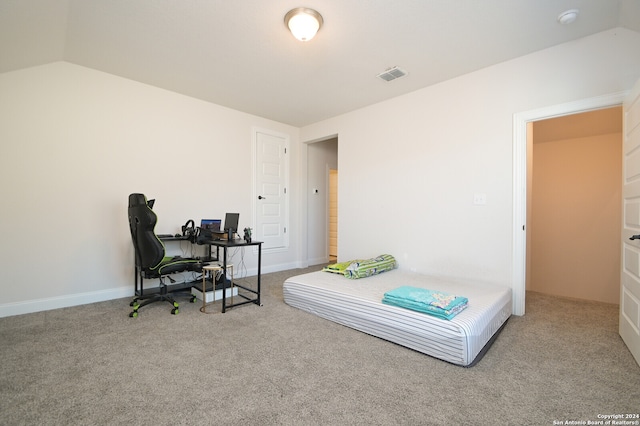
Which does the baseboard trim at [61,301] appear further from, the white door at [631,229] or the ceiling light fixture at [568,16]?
the ceiling light fixture at [568,16]

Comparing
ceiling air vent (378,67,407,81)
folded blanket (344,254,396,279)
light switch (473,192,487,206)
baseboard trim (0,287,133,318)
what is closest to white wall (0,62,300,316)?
baseboard trim (0,287,133,318)

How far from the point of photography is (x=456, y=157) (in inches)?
135

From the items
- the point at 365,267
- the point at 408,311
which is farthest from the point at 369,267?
the point at 408,311

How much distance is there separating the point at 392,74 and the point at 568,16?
Answer: 1572mm

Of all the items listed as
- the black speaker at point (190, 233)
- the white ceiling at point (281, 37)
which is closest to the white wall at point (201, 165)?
the white ceiling at point (281, 37)

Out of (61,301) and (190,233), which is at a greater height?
(190,233)

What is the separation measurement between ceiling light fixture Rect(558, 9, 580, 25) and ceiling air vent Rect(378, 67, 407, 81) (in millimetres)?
1392

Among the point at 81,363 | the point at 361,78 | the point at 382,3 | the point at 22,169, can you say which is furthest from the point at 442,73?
the point at 22,169

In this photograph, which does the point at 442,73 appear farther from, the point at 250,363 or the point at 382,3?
the point at 250,363

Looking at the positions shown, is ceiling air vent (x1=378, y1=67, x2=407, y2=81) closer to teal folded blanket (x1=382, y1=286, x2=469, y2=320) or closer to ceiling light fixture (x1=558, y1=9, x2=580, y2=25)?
ceiling light fixture (x1=558, y1=9, x2=580, y2=25)

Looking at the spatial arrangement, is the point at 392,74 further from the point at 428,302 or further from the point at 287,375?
the point at 287,375

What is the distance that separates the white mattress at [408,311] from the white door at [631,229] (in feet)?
2.63

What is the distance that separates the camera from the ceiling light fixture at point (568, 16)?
89.8 inches

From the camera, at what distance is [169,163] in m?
3.91
